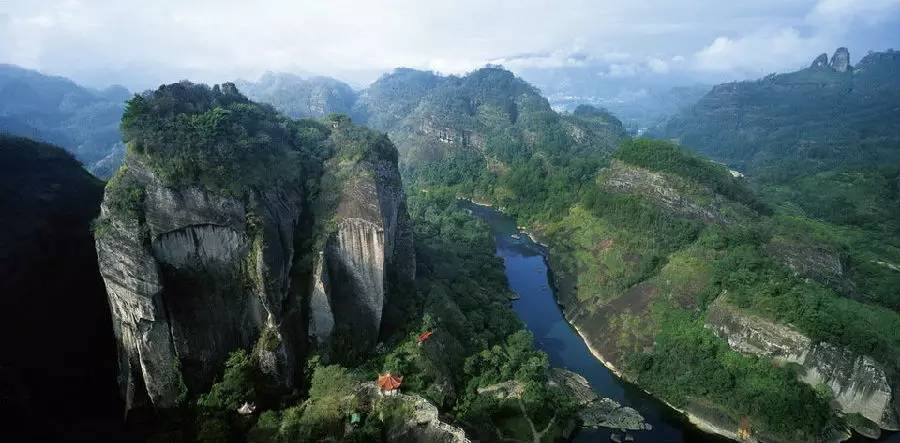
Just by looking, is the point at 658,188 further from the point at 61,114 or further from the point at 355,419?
the point at 61,114

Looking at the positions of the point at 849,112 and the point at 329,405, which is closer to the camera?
the point at 329,405

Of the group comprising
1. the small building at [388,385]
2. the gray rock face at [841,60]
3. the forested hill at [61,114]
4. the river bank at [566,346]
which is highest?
the gray rock face at [841,60]

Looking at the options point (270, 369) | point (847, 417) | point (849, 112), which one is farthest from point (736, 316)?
point (849, 112)

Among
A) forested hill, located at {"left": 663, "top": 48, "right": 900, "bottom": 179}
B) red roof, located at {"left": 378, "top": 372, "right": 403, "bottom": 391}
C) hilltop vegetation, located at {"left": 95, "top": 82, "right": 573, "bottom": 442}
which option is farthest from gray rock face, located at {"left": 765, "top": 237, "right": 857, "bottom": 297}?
forested hill, located at {"left": 663, "top": 48, "right": 900, "bottom": 179}

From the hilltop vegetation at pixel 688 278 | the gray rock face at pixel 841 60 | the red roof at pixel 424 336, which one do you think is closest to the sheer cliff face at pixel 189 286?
the red roof at pixel 424 336

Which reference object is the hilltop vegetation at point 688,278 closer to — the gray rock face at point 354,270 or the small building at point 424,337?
the small building at point 424,337

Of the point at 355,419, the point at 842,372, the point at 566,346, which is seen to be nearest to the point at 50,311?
the point at 355,419

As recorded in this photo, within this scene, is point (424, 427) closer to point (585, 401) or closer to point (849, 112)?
point (585, 401)
